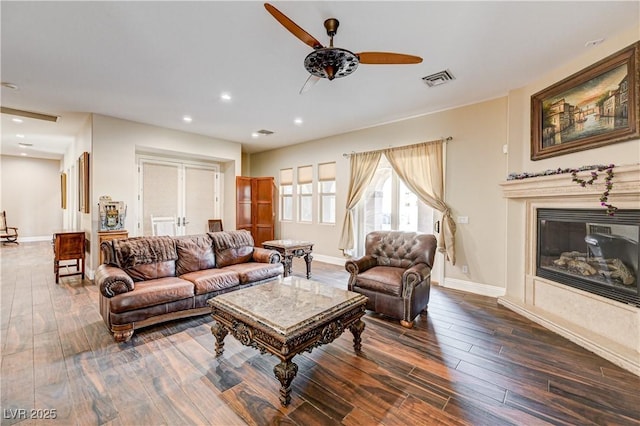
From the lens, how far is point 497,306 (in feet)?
12.3

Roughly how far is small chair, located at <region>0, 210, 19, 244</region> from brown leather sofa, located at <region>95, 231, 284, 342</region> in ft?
29.6

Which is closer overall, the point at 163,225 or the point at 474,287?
the point at 474,287

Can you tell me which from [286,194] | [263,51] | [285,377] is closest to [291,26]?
[263,51]

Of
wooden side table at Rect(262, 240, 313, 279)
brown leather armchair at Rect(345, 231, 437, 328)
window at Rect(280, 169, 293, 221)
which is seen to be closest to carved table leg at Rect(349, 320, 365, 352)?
brown leather armchair at Rect(345, 231, 437, 328)

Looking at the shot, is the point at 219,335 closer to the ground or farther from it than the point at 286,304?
closer to the ground

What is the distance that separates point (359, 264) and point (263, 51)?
281 centimetres

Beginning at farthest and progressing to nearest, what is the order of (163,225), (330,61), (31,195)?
(31,195), (163,225), (330,61)

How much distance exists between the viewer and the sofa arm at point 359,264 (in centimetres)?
355

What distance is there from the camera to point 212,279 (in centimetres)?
337

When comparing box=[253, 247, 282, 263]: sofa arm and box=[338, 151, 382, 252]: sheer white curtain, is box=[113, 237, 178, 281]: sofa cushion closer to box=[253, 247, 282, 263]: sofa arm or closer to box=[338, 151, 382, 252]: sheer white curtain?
box=[253, 247, 282, 263]: sofa arm

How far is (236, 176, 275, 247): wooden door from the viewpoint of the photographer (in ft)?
24.0

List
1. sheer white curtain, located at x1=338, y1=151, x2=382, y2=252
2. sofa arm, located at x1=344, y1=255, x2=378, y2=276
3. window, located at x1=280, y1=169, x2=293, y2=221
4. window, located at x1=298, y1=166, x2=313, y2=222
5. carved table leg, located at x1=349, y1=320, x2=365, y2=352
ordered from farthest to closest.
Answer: window, located at x1=280, y1=169, x2=293, y2=221
window, located at x1=298, y1=166, x2=313, y2=222
sheer white curtain, located at x1=338, y1=151, x2=382, y2=252
sofa arm, located at x1=344, y1=255, x2=378, y2=276
carved table leg, located at x1=349, y1=320, x2=365, y2=352

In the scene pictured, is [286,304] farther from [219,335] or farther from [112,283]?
[112,283]

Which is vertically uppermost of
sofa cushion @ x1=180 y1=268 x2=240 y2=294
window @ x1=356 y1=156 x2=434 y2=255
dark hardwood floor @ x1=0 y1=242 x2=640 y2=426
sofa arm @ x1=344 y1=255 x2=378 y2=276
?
window @ x1=356 y1=156 x2=434 y2=255
